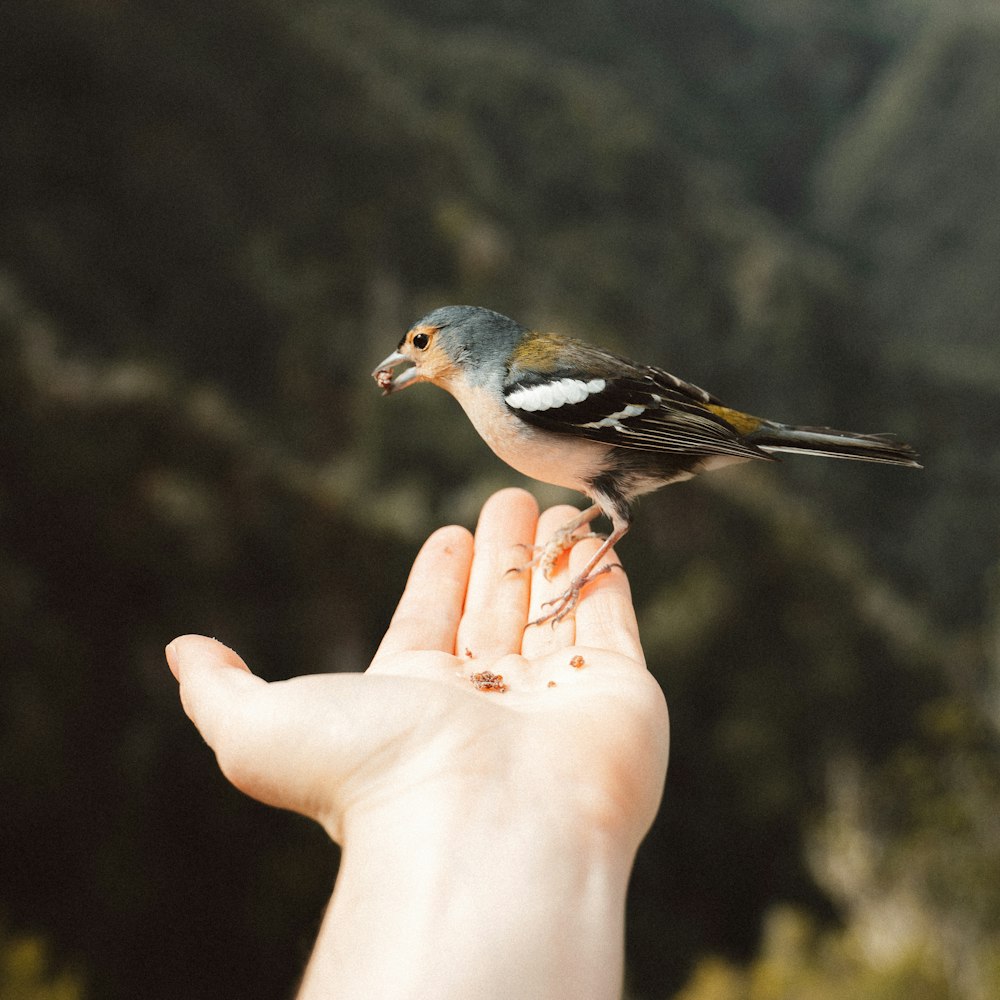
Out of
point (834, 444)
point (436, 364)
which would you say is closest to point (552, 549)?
point (436, 364)

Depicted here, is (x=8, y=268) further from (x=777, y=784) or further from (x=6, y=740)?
(x=777, y=784)

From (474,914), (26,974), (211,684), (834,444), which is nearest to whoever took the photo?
(474,914)

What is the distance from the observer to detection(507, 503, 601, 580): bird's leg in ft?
8.98

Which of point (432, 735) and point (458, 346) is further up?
point (458, 346)

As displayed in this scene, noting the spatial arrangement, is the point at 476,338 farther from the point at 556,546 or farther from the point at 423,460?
the point at 423,460

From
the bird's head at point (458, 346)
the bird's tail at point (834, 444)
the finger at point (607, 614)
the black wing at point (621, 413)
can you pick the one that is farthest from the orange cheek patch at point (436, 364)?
the bird's tail at point (834, 444)

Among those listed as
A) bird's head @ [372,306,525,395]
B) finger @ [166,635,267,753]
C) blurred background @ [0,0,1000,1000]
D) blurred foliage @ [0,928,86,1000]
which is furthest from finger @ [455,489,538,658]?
blurred foliage @ [0,928,86,1000]

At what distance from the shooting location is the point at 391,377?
2674 millimetres

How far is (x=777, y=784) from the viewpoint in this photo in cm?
592

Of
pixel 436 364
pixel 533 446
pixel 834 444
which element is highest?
pixel 436 364

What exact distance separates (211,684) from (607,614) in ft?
3.71

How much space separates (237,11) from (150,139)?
1.78m

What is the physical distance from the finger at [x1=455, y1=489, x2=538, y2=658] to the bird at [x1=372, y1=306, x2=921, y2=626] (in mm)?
123

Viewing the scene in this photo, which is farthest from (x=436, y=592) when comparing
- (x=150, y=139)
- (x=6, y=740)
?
(x=150, y=139)
